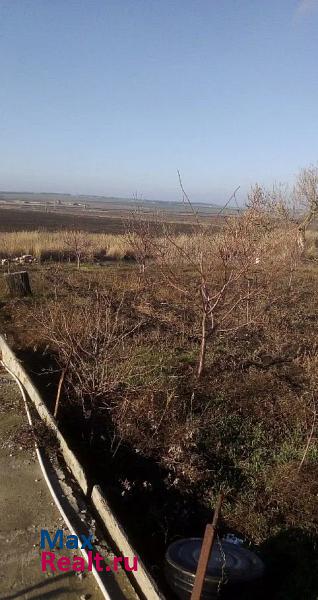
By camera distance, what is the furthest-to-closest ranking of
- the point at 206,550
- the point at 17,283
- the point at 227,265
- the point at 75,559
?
the point at 17,283 → the point at 227,265 → the point at 75,559 → the point at 206,550

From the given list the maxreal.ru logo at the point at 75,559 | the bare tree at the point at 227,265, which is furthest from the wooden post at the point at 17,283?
the maxreal.ru logo at the point at 75,559

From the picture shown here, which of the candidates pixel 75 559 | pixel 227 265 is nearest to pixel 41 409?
pixel 75 559

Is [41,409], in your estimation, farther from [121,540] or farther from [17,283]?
[17,283]

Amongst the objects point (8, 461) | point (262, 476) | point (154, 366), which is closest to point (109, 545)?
point (8, 461)

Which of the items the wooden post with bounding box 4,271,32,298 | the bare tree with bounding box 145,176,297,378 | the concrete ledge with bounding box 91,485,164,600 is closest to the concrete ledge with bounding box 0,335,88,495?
the concrete ledge with bounding box 91,485,164,600

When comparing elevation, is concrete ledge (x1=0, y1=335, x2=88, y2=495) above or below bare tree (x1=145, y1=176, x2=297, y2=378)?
below

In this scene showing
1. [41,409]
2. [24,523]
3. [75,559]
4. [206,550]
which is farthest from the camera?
[41,409]

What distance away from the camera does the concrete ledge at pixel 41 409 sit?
451 centimetres

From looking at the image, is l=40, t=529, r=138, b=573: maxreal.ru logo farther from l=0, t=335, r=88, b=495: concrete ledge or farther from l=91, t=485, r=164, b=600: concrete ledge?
l=0, t=335, r=88, b=495: concrete ledge

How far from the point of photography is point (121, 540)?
369 cm

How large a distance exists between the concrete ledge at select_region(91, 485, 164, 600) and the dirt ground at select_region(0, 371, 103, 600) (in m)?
0.31

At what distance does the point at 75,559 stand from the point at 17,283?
315 inches

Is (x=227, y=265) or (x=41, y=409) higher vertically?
(x=227, y=265)

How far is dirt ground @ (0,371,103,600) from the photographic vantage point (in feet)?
10.8
